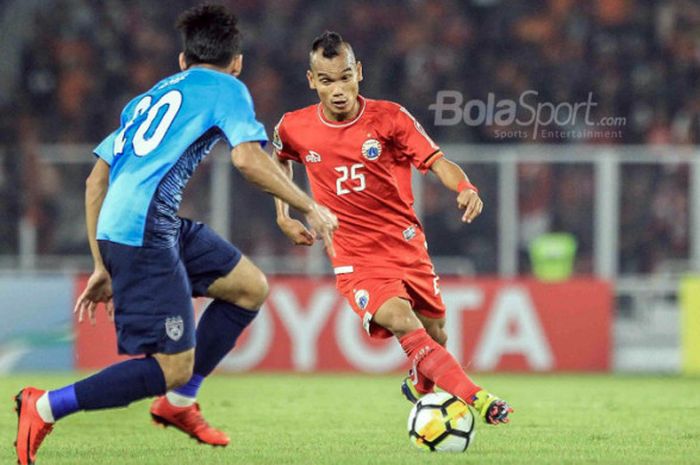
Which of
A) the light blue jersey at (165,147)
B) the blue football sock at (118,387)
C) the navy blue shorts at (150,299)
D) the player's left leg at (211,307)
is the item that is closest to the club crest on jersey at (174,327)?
the navy blue shorts at (150,299)

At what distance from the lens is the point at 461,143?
15406mm

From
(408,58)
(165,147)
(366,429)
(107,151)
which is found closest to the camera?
(165,147)

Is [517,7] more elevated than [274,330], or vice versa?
[517,7]

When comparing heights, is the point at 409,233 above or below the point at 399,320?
above

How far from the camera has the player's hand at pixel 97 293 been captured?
6.00 m

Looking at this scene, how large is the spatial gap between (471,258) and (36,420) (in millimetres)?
8062

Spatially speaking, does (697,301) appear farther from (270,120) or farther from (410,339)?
(410,339)

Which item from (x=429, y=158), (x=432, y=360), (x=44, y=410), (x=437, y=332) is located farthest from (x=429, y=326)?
(x=44, y=410)

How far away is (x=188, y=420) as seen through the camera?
618 centimetres

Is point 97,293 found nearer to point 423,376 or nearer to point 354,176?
point 354,176

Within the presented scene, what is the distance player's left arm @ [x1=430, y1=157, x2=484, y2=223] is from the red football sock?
60 centimetres

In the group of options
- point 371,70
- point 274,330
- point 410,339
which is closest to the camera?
point 410,339

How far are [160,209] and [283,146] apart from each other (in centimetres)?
147

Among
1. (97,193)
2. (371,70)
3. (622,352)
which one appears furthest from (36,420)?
(371,70)
